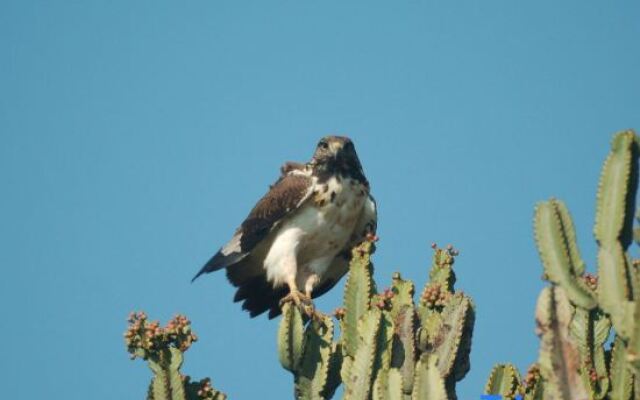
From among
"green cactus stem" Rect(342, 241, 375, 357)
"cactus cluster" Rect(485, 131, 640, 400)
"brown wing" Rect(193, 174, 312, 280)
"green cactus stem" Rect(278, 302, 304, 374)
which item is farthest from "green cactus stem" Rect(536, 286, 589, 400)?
"brown wing" Rect(193, 174, 312, 280)

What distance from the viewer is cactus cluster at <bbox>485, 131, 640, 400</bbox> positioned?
6.44m

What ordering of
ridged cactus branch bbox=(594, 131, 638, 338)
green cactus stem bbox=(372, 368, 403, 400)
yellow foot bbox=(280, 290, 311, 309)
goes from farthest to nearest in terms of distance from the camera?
1. yellow foot bbox=(280, 290, 311, 309)
2. green cactus stem bbox=(372, 368, 403, 400)
3. ridged cactus branch bbox=(594, 131, 638, 338)

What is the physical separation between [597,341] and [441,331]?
110cm

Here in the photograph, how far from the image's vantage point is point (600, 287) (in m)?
6.75

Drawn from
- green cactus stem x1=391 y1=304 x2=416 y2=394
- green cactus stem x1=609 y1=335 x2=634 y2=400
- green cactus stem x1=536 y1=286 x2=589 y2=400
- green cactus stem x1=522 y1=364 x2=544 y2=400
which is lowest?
green cactus stem x1=536 y1=286 x2=589 y2=400

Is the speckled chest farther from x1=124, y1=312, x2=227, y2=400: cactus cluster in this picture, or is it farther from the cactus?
x1=124, y1=312, x2=227, y2=400: cactus cluster

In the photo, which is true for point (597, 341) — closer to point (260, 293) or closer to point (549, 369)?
point (549, 369)

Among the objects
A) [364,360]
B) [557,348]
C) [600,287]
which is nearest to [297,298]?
[364,360]

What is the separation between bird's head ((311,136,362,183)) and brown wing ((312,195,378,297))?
14.7 inches

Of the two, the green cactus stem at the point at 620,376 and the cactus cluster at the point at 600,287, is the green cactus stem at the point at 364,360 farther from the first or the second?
the green cactus stem at the point at 620,376

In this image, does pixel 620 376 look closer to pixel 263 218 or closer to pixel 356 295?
pixel 356 295

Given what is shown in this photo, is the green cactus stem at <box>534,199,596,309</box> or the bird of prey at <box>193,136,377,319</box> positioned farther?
the bird of prey at <box>193,136,377,319</box>

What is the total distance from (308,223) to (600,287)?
211 inches

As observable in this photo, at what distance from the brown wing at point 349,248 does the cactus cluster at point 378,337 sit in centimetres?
284
